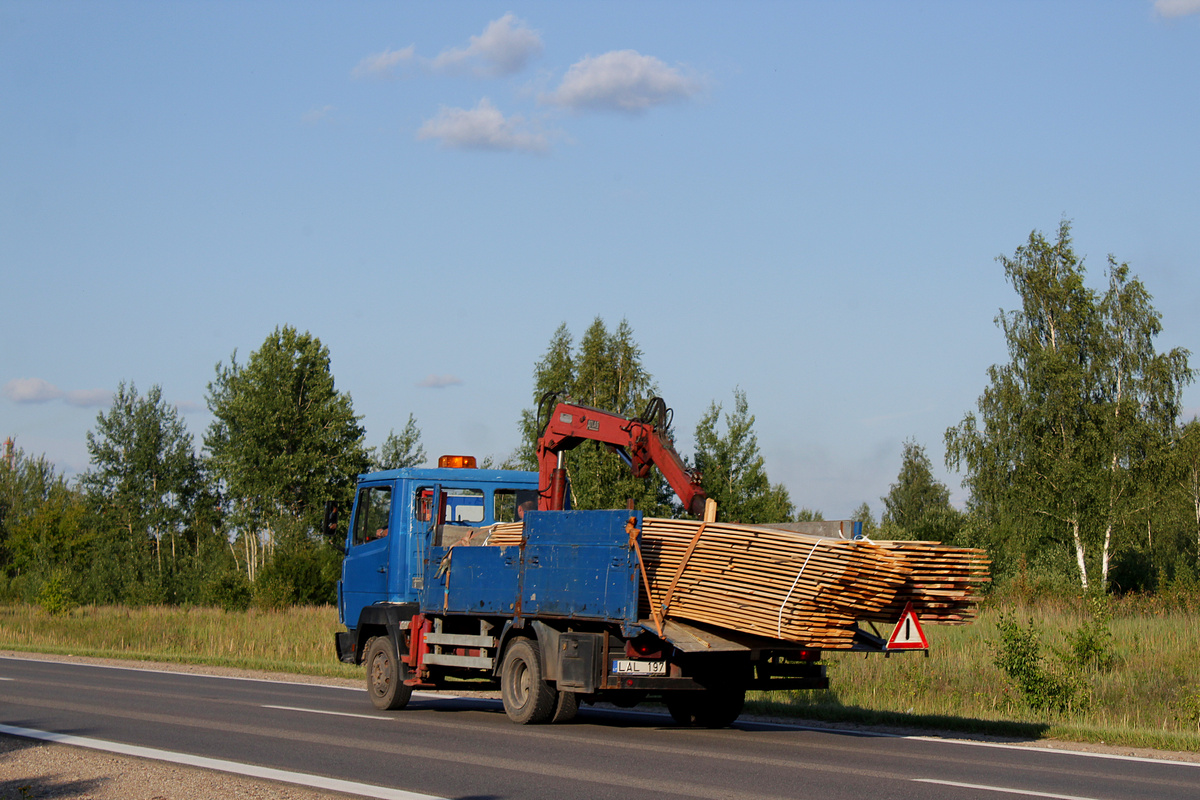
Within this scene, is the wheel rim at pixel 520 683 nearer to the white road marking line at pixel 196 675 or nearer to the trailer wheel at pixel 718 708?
the trailer wheel at pixel 718 708

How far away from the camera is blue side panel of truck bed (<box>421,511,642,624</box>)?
11539 mm

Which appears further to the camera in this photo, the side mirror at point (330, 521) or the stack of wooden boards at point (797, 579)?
the side mirror at point (330, 521)

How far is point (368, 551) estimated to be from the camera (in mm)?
15898

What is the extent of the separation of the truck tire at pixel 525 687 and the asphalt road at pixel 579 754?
0.20m

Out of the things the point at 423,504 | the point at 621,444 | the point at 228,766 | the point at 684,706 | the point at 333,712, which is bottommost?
the point at 333,712

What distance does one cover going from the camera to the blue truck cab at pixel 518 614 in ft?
38.0

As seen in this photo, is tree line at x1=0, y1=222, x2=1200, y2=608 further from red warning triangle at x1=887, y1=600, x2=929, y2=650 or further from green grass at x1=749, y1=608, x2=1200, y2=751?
red warning triangle at x1=887, y1=600, x2=929, y2=650

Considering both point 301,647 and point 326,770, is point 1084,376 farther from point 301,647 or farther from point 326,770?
point 326,770

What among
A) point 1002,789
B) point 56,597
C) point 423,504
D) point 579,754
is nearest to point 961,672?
point 423,504

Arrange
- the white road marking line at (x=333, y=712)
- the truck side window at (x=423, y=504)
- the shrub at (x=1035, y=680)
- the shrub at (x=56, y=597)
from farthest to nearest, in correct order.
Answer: the shrub at (x=56, y=597)
the truck side window at (x=423, y=504)
the shrub at (x=1035, y=680)
the white road marking line at (x=333, y=712)

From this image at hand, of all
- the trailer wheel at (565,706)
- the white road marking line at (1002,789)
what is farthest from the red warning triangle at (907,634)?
the trailer wheel at (565,706)

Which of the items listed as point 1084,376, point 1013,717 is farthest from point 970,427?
point 1013,717

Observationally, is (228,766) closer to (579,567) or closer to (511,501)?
(579,567)

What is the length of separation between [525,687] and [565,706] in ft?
1.57
